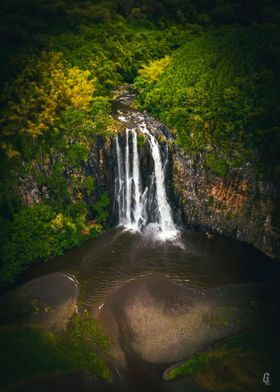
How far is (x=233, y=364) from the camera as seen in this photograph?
14672mm

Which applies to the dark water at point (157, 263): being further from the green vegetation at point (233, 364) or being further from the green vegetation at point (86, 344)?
the green vegetation at point (233, 364)

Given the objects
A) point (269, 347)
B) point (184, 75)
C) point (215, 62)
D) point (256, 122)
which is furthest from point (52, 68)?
point (269, 347)

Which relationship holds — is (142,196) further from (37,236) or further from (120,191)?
(37,236)

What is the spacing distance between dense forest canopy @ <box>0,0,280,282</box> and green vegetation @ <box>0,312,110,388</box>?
434 centimetres

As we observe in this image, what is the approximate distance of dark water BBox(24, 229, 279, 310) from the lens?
63.2 feet

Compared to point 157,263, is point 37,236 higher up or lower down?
higher up

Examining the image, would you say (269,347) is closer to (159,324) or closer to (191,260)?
(159,324)

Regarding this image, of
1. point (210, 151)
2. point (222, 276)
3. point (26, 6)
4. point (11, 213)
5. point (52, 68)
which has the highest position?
point (26, 6)

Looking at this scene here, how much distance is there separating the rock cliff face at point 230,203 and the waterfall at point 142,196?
3.49ft

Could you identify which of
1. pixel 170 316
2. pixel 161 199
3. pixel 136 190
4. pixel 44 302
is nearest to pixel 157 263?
pixel 170 316

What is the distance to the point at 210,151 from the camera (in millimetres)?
22344

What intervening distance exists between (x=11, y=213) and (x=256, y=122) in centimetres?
1548

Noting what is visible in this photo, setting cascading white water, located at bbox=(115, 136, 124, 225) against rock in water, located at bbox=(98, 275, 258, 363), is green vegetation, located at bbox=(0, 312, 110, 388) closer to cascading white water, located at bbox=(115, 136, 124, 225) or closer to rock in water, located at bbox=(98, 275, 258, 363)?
rock in water, located at bbox=(98, 275, 258, 363)

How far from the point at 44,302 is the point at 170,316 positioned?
20.9ft
